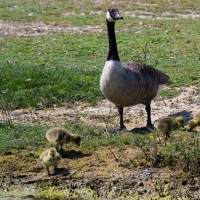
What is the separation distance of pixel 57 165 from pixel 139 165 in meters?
1.13

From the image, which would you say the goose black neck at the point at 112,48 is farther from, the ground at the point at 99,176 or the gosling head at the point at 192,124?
the ground at the point at 99,176

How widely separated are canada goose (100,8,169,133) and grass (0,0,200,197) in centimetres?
67

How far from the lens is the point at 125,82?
10352mm

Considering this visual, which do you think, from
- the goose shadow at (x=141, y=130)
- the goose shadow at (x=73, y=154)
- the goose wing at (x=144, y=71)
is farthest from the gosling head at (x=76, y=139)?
the goose wing at (x=144, y=71)

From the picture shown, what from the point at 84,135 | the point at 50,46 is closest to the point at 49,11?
the point at 50,46

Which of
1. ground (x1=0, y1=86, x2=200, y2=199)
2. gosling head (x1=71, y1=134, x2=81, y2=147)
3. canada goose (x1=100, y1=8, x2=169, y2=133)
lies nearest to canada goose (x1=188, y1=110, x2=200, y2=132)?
canada goose (x1=100, y1=8, x2=169, y2=133)

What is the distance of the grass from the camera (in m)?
9.36

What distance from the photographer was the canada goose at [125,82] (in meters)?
10.4

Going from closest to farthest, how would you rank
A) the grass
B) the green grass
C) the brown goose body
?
the grass < the brown goose body < the green grass

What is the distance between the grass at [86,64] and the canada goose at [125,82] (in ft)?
2.19

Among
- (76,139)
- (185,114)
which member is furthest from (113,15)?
(76,139)

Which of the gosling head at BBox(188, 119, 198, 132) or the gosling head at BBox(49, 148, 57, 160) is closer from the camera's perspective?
the gosling head at BBox(49, 148, 57, 160)

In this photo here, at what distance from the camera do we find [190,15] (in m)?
22.3

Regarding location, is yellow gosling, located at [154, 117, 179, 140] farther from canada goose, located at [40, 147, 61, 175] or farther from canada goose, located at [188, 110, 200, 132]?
canada goose, located at [40, 147, 61, 175]
